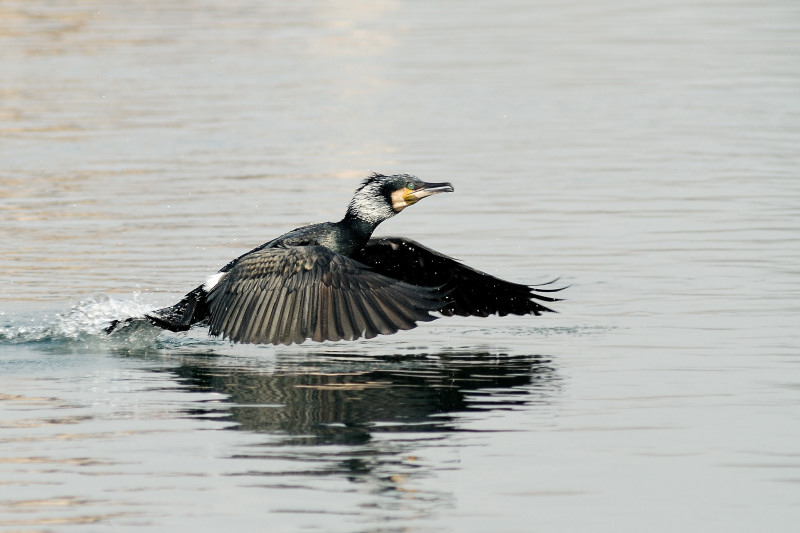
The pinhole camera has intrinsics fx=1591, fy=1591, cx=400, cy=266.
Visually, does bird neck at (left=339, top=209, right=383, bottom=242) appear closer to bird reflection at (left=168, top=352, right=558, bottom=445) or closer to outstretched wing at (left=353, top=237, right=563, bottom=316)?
outstretched wing at (left=353, top=237, right=563, bottom=316)

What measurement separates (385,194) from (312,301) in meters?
1.22

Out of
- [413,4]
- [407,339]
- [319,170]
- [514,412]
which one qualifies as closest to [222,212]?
[319,170]

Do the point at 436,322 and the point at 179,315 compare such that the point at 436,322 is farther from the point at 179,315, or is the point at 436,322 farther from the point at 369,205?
the point at 179,315

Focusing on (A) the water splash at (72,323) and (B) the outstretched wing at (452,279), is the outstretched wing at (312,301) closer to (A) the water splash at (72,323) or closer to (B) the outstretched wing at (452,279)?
(B) the outstretched wing at (452,279)

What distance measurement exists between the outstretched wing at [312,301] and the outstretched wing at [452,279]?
0.98m

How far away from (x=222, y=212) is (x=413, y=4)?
23723mm

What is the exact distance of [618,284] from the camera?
11.2 m

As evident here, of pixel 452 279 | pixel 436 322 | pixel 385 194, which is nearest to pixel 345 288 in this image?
pixel 385 194

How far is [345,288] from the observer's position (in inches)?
348

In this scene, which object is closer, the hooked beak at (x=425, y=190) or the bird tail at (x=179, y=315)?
the hooked beak at (x=425, y=190)

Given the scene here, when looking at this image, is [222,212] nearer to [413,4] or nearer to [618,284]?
[618,284]

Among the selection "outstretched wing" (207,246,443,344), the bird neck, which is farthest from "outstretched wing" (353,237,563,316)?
"outstretched wing" (207,246,443,344)

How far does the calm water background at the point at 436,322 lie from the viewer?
6.62 meters

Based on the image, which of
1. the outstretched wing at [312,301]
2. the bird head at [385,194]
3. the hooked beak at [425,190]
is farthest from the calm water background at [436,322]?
the hooked beak at [425,190]
